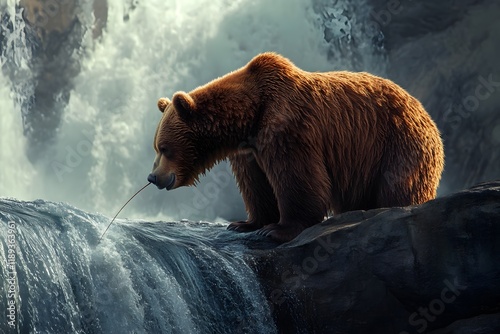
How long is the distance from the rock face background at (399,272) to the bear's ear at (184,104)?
1.52 metres

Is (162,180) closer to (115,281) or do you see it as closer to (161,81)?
(115,281)

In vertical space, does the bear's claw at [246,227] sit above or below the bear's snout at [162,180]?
below

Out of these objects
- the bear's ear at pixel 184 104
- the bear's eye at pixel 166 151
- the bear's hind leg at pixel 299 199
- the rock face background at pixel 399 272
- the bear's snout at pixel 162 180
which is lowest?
the rock face background at pixel 399 272

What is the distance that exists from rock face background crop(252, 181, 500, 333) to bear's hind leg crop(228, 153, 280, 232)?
0.95 meters

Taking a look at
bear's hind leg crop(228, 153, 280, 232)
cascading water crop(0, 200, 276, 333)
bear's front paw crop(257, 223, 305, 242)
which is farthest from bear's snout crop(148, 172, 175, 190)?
bear's front paw crop(257, 223, 305, 242)

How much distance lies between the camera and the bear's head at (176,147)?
27.2 feet

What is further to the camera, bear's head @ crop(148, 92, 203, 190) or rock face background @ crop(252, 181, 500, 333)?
bear's head @ crop(148, 92, 203, 190)

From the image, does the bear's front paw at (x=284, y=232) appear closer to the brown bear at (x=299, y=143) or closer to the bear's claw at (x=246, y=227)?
the brown bear at (x=299, y=143)

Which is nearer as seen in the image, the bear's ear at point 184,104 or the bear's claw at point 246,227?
the bear's ear at point 184,104

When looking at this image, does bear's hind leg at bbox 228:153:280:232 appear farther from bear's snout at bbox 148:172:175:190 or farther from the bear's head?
bear's snout at bbox 148:172:175:190

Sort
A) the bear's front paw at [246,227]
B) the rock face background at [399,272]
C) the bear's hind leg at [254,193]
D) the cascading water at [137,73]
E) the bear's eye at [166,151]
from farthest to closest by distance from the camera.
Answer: the cascading water at [137,73]
the bear's front paw at [246,227]
the bear's hind leg at [254,193]
the bear's eye at [166,151]
the rock face background at [399,272]

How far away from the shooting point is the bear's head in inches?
327

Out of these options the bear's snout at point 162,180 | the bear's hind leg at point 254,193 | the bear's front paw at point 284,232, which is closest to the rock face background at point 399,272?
the bear's front paw at point 284,232

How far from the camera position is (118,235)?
798 centimetres
